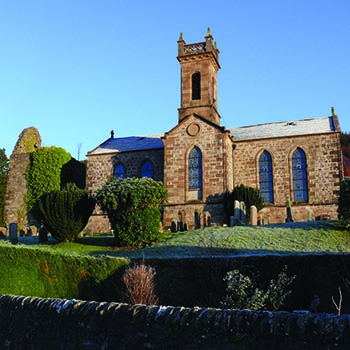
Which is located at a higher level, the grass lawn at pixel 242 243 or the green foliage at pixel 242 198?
the green foliage at pixel 242 198

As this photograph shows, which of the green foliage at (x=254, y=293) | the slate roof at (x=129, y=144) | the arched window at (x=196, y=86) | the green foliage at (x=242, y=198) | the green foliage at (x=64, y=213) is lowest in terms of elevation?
the green foliage at (x=254, y=293)

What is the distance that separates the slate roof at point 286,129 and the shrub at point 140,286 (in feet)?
78.6

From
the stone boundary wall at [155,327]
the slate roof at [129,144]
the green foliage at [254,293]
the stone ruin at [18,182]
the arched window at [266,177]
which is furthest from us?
the stone ruin at [18,182]

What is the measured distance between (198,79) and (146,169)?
8.51 meters

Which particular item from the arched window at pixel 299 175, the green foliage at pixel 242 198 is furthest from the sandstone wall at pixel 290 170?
the green foliage at pixel 242 198

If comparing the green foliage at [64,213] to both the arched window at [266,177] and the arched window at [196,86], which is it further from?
the arched window at [196,86]

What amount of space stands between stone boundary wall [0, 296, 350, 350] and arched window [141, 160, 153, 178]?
2723 centimetres

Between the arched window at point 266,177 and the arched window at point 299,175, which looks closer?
the arched window at point 299,175

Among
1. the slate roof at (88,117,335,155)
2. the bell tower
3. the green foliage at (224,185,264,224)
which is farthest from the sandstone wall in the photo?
the bell tower

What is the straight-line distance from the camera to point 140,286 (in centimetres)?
1384

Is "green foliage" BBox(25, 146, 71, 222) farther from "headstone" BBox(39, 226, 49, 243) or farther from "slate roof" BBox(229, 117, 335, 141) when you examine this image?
"slate roof" BBox(229, 117, 335, 141)

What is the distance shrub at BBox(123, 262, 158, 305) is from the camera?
Answer: 44.6ft

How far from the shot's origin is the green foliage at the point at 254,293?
12727 millimetres

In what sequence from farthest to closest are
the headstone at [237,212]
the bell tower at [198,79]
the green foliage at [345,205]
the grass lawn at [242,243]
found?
the bell tower at [198,79] < the headstone at [237,212] < the green foliage at [345,205] < the grass lawn at [242,243]
